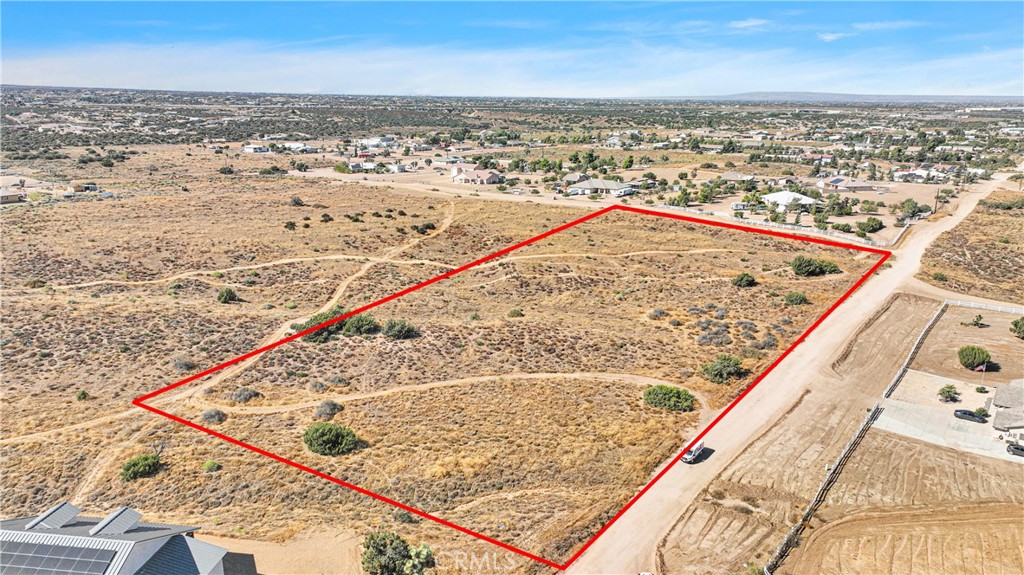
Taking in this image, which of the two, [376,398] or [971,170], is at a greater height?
[971,170]

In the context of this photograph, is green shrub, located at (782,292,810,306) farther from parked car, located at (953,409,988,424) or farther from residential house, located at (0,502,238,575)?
residential house, located at (0,502,238,575)

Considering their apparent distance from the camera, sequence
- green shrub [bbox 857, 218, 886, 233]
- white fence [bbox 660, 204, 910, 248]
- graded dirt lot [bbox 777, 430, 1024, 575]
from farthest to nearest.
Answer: green shrub [bbox 857, 218, 886, 233] → white fence [bbox 660, 204, 910, 248] → graded dirt lot [bbox 777, 430, 1024, 575]

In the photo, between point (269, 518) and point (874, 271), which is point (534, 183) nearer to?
point (874, 271)

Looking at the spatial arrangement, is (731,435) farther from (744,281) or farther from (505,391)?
(744,281)

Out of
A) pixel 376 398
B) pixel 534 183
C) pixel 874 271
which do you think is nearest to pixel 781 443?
pixel 376 398

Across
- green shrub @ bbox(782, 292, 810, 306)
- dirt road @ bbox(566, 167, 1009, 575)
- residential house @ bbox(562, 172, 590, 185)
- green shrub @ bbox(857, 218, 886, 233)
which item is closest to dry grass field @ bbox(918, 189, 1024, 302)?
dirt road @ bbox(566, 167, 1009, 575)

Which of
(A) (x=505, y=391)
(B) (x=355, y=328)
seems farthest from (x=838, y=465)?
(B) (x=355, y=328)
